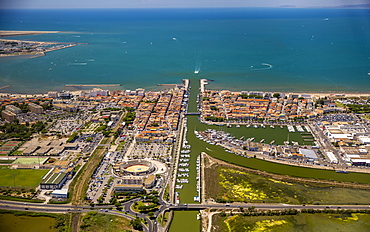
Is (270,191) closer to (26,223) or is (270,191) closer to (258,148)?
(258,148)

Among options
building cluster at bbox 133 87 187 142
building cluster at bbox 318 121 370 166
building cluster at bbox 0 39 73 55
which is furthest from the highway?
building cluster at bbox 0 39 73 55

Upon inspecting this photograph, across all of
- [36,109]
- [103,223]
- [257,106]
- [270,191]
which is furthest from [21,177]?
[257,106]

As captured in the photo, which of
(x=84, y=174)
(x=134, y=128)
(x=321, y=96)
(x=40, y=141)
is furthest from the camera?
(x=321, y=96)

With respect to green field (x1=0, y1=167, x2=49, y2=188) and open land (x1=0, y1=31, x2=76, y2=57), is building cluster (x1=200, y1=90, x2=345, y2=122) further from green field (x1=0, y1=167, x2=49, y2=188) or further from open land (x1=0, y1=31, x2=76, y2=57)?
open land (x1=0, y1=31, x2=76, y2=57)

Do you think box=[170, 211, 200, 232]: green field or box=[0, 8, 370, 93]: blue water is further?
box=[0, 8, 370, 93]: blue water

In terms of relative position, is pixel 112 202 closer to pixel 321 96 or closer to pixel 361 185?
pixel 361 185

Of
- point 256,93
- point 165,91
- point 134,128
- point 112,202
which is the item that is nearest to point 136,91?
point 165,91

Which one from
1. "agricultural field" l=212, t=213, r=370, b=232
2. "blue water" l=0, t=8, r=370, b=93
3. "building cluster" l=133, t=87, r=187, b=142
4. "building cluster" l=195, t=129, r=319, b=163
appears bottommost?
"agricultural field" l=212, t=213, r=370, b=232

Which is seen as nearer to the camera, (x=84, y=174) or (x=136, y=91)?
(x=84, y=174)
